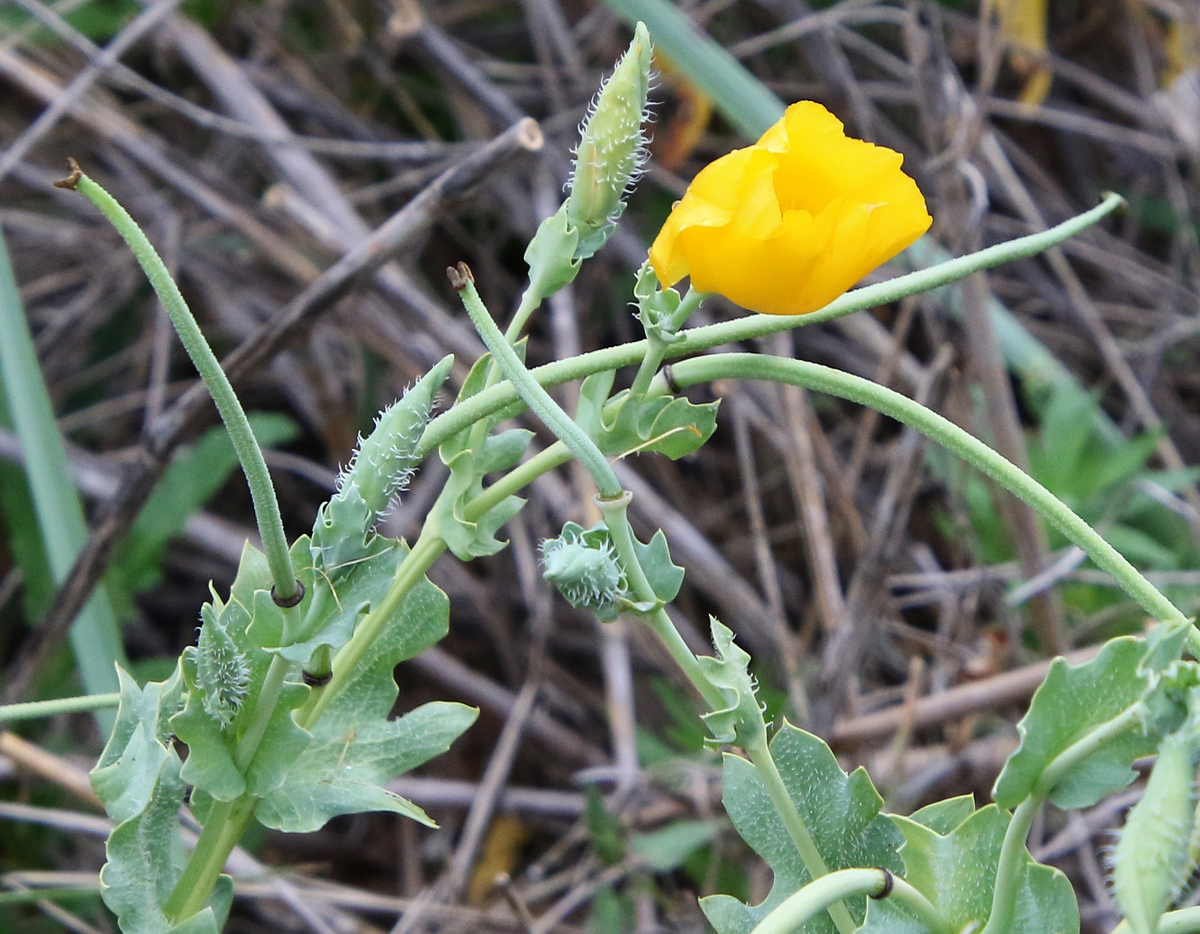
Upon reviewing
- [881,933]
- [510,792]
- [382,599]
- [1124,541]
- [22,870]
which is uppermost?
[382,599]

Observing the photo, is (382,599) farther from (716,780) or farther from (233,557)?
(233,557)

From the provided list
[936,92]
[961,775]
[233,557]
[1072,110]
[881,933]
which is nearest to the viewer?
[881,933]

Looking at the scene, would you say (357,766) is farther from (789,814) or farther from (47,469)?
(47,469)

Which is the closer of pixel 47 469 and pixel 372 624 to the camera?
pixel 372 624

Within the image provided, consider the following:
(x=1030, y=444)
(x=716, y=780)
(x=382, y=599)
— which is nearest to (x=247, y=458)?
(x=382, y=599)

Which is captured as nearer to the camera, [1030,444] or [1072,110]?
[1030,444]

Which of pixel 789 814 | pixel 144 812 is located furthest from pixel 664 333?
pixel 144 812
